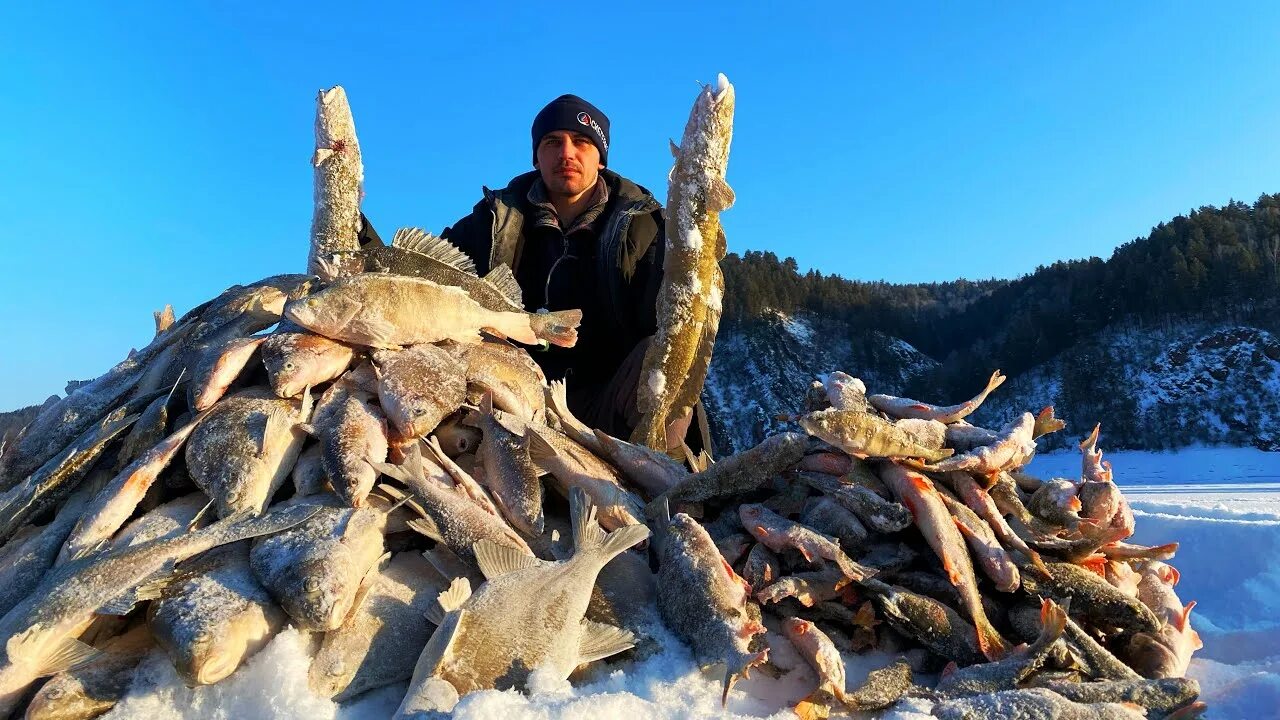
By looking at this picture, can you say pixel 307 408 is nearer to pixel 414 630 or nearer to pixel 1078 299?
pixel 414 630

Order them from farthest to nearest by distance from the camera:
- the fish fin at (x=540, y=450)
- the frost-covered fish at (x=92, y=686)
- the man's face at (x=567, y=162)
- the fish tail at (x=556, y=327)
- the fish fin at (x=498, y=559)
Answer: the man's face at (x=567, y=162) → the fish tail at (x=556, y=327) → the fish fin at (x=540, y=450) → the fish fin at (x=498, y=559) → the frost-covered fish at (x=92, y=686)

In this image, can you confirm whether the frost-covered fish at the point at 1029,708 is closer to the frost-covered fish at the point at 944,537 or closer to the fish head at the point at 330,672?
the frost-covered fish at the point at 944,537

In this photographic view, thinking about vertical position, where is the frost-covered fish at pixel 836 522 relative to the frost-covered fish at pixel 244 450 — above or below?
below

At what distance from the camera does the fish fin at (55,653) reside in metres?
1.85

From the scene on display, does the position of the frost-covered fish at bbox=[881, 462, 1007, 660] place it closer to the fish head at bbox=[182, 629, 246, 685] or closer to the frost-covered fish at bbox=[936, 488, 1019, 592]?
the frost-covered fish at bbox=[936, 488, 1019, 592]

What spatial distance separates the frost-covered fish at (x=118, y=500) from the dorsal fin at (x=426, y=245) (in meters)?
1.34

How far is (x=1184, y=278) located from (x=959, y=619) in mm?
26048

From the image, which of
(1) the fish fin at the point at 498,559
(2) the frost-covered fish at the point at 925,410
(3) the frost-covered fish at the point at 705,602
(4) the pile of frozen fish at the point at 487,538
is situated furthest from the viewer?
(2) the frost-covered fish at the point at 925,410

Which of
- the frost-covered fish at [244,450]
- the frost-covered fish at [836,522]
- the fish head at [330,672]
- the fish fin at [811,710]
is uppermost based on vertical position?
the frost-covered fish at [244,450]

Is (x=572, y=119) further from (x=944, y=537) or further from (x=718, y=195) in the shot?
(x=944, y=537)

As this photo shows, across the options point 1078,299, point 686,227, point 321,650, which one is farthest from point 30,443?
point 1078,299

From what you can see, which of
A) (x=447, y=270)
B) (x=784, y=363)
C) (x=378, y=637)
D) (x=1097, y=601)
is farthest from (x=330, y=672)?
(x=784, y=363)

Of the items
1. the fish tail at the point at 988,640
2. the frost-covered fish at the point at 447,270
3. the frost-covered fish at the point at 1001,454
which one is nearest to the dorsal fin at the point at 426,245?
the frost-covered fish at the point at 447,270

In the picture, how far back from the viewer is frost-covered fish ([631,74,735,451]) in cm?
422
